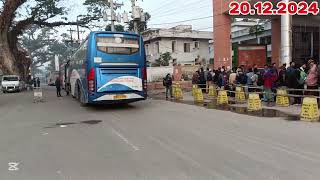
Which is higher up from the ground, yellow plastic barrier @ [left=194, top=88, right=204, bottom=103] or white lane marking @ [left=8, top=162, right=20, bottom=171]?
yellow plastic barrier @ [left=194, top=88, right=204, bottom=103]

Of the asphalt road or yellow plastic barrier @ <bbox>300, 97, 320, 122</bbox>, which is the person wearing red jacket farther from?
yellow plastic barrier @ <bbox>300, 97, 320, 122</bbox>

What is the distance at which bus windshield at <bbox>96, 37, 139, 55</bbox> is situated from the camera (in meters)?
17.8

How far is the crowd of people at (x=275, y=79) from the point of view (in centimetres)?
1605

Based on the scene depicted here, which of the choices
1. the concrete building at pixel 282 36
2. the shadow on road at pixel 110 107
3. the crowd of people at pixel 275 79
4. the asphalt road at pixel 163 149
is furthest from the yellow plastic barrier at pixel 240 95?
the asphalt road at pixel 163 149

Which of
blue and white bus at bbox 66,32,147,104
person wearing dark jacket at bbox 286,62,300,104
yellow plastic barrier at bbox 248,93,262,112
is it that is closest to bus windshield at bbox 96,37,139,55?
blue and white bus at bbox 66,32,147,104

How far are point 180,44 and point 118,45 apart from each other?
37925 mm

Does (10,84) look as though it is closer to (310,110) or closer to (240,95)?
(240,95)

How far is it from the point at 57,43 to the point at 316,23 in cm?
8676

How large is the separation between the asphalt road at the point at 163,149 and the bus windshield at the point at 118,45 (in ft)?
13.0

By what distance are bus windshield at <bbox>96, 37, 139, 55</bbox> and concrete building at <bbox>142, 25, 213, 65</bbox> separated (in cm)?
3480

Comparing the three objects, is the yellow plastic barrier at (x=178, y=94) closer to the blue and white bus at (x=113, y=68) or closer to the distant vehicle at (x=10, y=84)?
the blue and white bus at (x=113, y=68)

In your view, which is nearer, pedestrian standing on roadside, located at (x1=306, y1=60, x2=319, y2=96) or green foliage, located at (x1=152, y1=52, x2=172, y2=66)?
pedestrian standing on roadside, located at (x1=306, y1=60, x2=319, y2=96)

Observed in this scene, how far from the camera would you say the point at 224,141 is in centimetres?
993

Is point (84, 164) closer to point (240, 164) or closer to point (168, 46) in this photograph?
point (240, 164)
